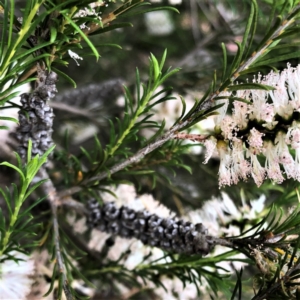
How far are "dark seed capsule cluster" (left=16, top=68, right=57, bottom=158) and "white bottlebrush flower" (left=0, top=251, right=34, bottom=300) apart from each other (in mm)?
111

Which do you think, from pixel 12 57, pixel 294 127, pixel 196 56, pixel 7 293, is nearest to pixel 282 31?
pixel 294 127

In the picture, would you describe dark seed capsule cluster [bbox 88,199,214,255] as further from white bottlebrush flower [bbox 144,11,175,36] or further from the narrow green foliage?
white bottlebrush flower [bbox 144,11,175,36]

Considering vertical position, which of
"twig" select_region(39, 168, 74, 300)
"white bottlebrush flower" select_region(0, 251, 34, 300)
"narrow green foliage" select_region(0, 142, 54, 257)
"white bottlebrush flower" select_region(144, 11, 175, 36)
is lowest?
"white bottlebrush flower" select_region(0, 251, 34, 300)

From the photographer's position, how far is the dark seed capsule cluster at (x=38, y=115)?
11.0 inches

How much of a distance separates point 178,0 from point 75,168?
0.63ft

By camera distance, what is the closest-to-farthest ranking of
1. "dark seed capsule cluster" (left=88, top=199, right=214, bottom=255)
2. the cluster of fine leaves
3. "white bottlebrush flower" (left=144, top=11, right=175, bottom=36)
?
the cluster of fine leaves, "dark seed capsule cluster" (left=88, top=199, right=214, bottom=255), "white bottlebrush flower" (left=144, top=11, right=175, bottom=36)

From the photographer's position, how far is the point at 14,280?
0.38 m

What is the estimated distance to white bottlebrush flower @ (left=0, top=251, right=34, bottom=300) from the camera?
37 centimetres

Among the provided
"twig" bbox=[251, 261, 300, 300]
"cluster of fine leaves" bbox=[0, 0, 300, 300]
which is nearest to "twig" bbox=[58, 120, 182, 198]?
"cluster of fine leaves" bbox=[0, 0, 300, 300]

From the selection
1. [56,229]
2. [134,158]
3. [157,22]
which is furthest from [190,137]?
[157,22]

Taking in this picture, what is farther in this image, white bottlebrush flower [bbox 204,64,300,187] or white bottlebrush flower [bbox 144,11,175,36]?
white bottlebrush flower [bbox 144,11,175,36]

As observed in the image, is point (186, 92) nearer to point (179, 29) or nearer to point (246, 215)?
point (246, 215)

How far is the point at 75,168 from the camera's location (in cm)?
42

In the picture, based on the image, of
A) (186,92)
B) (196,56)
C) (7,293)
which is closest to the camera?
(7,293)
